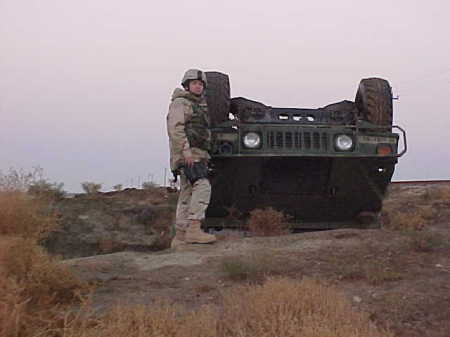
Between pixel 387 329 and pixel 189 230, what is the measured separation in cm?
351

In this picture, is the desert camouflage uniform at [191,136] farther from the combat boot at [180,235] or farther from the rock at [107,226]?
the rock at [107,226]

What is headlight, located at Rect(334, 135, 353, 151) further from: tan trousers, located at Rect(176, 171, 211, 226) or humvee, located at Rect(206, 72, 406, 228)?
tan trousers, located at Rect(176, 171, 211, 226)

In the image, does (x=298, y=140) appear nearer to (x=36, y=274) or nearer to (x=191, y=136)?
(x=191, y=136)

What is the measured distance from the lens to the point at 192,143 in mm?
6043

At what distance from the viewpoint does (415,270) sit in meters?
4.39

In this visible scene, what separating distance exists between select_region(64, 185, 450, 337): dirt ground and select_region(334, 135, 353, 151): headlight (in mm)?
1042

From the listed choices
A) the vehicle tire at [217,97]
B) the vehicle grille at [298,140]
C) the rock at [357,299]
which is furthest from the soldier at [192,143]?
the rock at [357,299]

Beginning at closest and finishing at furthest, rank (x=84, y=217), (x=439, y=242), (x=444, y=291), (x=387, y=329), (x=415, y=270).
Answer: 1. (x=387, y=329)
2. (x=444, y=291)
3. (x=415, y=270)
4. (x=439, y=242)
5. (x=84, y=217)

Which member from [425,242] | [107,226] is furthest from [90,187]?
[425,242]

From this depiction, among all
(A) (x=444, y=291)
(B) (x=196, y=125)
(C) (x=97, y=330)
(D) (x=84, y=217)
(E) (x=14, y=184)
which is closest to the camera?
(C) (x=97, y=330)

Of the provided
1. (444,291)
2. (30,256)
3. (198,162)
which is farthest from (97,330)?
(198,162)

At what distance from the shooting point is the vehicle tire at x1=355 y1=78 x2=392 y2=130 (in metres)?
7.01

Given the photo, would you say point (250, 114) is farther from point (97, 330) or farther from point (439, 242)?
point (97, 330)

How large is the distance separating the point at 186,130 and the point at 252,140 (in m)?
0.95
